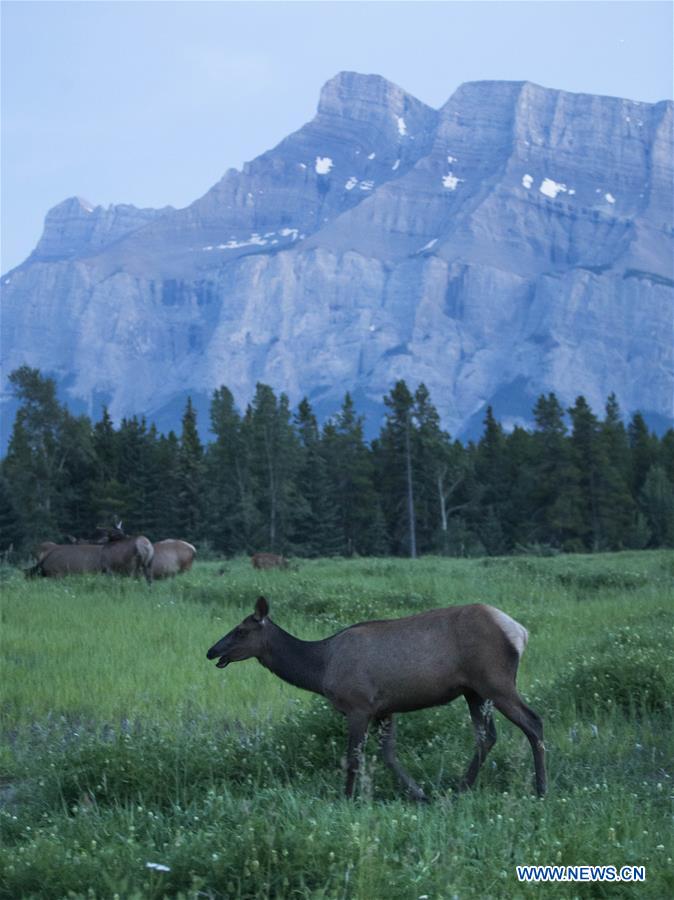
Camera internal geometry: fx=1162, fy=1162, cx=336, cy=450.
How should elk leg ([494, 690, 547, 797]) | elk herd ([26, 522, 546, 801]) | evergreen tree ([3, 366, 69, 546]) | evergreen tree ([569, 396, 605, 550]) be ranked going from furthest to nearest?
evergreen tree ([569, 396, 605, 550])
evergreen tree ([3, 366, 69, 546])
elk herd ([26, 522, 546, 801])
elk leg ([494, 690, 547, 797])

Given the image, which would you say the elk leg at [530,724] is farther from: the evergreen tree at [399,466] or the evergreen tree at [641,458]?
the evergreen tree at [641,458]

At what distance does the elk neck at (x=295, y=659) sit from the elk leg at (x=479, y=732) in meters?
1.26

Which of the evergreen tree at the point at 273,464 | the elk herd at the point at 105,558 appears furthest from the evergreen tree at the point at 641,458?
the elk herd at the point at 105,558

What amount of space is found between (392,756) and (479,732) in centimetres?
66

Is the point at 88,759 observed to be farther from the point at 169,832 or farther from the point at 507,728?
the point at 507,728

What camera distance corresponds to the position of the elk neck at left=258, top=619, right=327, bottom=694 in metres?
9.38

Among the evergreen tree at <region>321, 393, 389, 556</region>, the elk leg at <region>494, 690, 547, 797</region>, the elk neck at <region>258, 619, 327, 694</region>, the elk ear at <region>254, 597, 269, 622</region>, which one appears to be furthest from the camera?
the evergreen tree at <region>321, 393, 389, 556</region>

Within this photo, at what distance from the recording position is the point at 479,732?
834cm

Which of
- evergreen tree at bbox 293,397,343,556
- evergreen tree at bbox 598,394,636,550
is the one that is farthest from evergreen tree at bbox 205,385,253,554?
evergreen tree at bbox 598,394,636,550

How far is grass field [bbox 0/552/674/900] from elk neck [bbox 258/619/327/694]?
0.97ft

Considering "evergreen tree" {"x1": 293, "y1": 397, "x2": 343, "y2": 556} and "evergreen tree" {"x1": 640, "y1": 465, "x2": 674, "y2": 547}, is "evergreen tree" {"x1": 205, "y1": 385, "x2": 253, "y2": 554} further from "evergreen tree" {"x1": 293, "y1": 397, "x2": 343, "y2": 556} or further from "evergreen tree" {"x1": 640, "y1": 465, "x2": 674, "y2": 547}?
"evergreen tree" {"x1": 640, "y1": 465, "x2": 674, "y2": 547}

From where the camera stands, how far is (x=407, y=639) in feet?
28.7

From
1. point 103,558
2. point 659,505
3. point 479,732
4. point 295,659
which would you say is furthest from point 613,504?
A: point 479,732

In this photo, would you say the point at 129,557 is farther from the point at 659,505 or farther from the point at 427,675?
the point at 659,505
